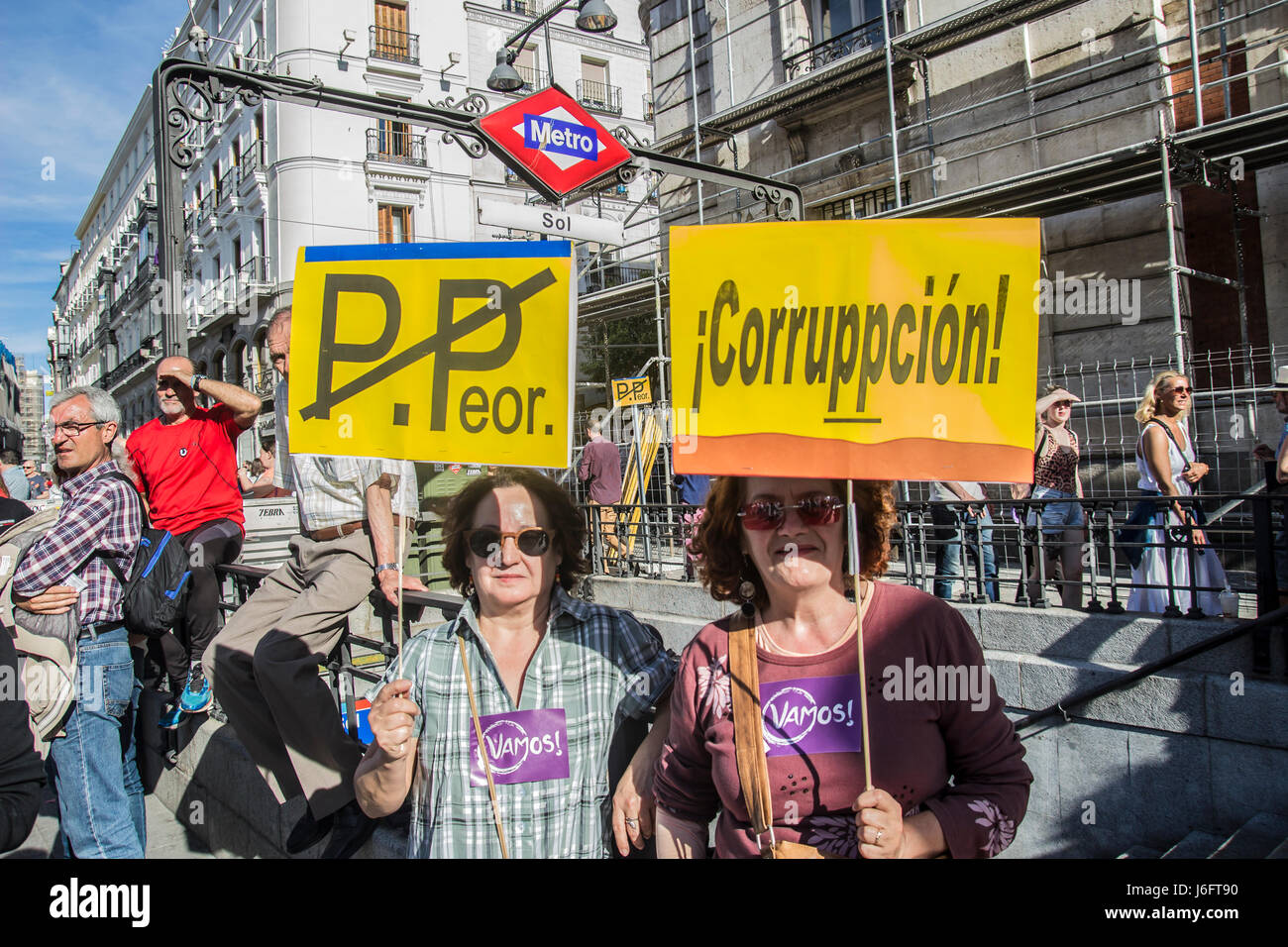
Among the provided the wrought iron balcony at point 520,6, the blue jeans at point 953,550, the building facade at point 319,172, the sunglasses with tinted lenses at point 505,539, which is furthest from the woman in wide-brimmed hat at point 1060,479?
the wrought iron balcony at point 520,6

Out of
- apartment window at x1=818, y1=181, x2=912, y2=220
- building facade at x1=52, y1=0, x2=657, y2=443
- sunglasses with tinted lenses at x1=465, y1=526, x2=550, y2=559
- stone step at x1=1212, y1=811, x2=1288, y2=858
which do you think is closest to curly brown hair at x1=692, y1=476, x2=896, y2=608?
sunglasses with tinted lenses at x1=465, y1=526, x2=550, y2=559

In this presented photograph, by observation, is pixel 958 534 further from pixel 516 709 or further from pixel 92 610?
pixel 92 610

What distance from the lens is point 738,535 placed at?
2.29m

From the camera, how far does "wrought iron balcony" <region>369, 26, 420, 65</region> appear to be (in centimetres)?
2625

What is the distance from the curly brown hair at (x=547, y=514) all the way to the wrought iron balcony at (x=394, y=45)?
1080 inches

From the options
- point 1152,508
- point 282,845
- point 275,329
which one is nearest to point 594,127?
point 275,329

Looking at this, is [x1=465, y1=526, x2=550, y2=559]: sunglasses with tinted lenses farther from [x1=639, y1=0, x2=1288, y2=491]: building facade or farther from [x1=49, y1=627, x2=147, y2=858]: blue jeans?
[x1=639, y1=0, x2=1288, y2=491]: building facade

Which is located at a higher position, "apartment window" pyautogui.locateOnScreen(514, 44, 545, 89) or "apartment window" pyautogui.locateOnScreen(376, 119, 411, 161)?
"apartment window" pyautogui.locateOnScreen(514, 44, 545, 89)

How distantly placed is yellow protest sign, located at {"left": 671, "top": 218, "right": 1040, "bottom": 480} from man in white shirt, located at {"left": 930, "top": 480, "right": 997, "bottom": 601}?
4.02m

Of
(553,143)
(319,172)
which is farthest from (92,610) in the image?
(319,172)

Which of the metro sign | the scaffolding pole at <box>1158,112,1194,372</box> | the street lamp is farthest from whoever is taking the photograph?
the street lamp

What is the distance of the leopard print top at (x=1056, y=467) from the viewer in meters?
6.45

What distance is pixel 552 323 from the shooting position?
8.02ft

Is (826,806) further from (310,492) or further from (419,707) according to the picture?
(310,492)
